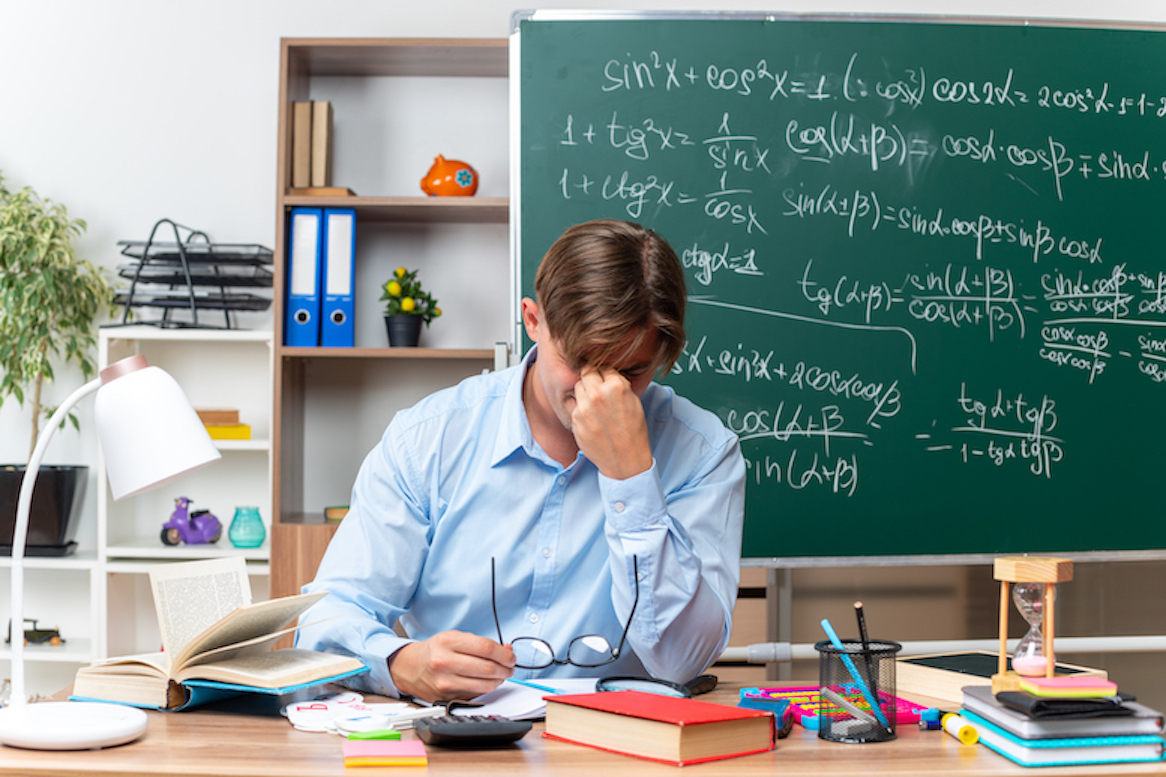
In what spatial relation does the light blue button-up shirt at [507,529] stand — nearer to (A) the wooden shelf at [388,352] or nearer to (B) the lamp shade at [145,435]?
(B) the lamp shade at [145,435]

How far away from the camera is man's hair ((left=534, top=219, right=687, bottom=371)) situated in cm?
120

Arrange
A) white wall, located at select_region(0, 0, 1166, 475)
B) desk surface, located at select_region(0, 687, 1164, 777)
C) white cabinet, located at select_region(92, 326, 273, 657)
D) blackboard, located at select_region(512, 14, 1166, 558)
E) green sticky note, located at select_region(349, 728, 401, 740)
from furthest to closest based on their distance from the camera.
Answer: white wall, located at select_region(0, 0, 1166, 475), white cabinet, located at select_region(92, 326, 273, 657), blackboard, located at select_region(512, 14, 1166, 558), green sticky note, located at select_region(349, 728, 401, 740), desk surface, located at select_region(0, 687, 1164, 777)

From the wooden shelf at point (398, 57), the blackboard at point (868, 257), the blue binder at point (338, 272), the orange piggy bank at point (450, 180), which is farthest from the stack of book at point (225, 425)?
the blackboard at point (868, 257)

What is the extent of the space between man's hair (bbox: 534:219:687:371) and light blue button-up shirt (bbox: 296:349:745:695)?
0.61 ft

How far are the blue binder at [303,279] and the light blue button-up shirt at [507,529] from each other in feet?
4.71

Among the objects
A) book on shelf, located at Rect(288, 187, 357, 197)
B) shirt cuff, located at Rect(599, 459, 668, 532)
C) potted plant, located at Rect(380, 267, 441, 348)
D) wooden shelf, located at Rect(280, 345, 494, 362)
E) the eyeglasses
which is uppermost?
book on shelf, located at Rect(288, 187, 357, 197)

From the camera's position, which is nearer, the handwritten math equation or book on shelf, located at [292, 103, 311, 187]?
the handwritten math equation

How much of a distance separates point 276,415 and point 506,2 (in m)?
1.47

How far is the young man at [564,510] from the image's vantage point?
3.92ft

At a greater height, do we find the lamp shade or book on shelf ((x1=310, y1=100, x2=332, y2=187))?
book on shelf ((x1=310, y1=100, x2=332, y2=187))

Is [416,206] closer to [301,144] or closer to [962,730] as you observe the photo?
[301,144]

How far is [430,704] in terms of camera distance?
111cm

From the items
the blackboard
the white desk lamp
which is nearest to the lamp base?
the white desk lamp

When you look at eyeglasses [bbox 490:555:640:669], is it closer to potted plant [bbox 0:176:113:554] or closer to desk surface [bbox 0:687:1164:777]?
desk surface [bbox 0:687:1164:777]
